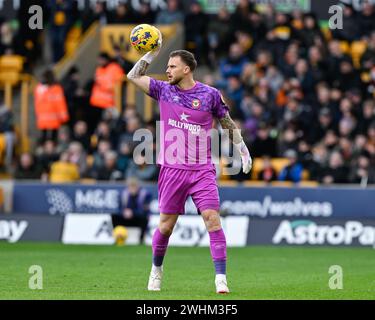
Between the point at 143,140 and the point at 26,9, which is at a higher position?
the point at 26,9

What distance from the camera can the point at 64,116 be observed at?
27.0 m

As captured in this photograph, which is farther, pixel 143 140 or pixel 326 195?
pixel 143 140

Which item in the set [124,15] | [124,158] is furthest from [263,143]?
[124,15]

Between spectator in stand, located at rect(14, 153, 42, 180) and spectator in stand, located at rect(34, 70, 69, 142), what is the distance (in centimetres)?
126

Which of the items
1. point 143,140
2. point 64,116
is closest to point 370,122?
point 143,140

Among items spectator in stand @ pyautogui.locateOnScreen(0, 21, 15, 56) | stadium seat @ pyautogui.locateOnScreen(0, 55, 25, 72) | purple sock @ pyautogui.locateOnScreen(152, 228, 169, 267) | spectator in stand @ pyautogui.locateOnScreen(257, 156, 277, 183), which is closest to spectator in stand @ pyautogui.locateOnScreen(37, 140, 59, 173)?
stadium seat @ pyautogui.locateOnScreen(0, 55, 25, 72)

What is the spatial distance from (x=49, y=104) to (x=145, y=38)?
14265 mm

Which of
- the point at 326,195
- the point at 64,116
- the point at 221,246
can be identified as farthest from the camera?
the point at 64,116

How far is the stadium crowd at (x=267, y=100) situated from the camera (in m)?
24.7

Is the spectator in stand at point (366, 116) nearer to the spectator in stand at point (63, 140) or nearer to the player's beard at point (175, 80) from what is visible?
the spectator in stand at point (63, 140)

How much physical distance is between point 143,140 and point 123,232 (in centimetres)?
343

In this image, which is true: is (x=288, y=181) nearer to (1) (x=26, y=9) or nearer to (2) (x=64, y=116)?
(2) (x=64, y=116)

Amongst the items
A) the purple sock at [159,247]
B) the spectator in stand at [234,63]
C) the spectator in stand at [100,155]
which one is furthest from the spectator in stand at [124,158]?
the purple sock at [159,247]

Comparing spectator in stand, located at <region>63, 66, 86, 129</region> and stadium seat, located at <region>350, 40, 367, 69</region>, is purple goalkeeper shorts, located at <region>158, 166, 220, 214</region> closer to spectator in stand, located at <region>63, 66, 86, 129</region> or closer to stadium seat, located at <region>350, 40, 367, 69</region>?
spectator in stand, located at <region>63, 66, 86, 129</region>
